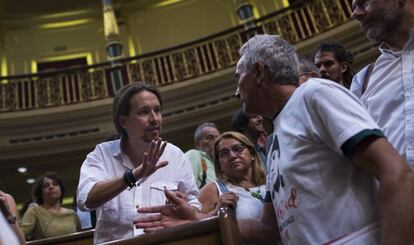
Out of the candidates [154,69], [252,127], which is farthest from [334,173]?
[154,69]

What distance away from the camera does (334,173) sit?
46.4 inches

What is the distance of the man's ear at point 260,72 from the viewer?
140 centimetres

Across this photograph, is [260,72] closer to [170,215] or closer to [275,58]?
[275,58]

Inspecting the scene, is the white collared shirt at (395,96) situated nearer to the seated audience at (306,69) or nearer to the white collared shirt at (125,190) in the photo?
the seated audience at (306,69)

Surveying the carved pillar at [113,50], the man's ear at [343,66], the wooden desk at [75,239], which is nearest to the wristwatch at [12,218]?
the wooden desk at [75,239]

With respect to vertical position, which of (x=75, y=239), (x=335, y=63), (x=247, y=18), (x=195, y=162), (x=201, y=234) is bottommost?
(x=201, y=234)

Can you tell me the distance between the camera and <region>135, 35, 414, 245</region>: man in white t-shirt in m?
1.06

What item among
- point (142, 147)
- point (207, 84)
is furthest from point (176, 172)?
point (207, 84)

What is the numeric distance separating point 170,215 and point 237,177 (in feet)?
2.63

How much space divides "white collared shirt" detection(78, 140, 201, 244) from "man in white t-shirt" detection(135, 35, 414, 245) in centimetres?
72

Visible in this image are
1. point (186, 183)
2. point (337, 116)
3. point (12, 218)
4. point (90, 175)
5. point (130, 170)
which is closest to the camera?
point (337, 116)

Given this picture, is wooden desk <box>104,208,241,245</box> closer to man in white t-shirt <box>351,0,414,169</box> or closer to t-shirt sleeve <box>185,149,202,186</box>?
man in white t-shirt <box>351,0,414,169</box>

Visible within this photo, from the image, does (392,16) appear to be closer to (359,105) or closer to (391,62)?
(391,62)

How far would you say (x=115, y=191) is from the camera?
1758 mm
